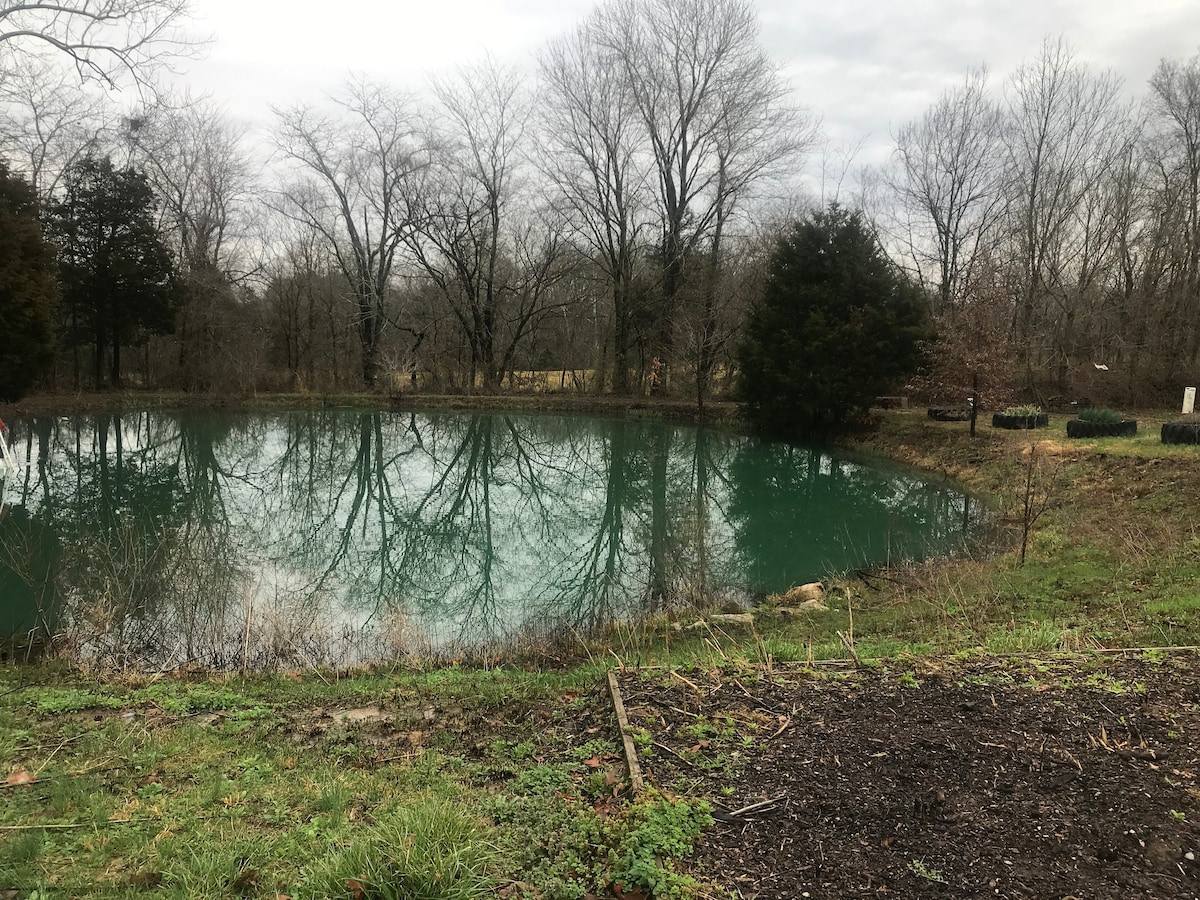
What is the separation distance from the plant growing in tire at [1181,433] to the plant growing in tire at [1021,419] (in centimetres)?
409

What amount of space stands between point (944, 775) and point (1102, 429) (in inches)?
579

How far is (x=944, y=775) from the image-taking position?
124 inches

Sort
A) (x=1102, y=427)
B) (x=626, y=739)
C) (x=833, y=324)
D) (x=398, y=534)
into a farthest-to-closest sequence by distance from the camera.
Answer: (x=833, y=324) < (x=1102, y=427) < (x=398, y=534) < (x=626, y=739)

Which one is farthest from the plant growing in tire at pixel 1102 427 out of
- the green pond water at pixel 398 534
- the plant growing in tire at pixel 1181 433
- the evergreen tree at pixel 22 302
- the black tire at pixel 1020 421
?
the evergreen tree at pixel 22 302

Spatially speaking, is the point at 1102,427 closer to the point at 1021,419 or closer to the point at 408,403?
the point at 1021,419

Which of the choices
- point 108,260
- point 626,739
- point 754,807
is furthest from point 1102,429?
point 108,260

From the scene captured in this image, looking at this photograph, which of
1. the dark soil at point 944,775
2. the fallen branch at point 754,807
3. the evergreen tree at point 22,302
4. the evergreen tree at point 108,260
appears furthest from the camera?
the evergreen tree at point 108,260

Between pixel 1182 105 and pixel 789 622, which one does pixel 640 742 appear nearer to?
pixel 789 622

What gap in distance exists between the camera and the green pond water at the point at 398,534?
7.22 metres

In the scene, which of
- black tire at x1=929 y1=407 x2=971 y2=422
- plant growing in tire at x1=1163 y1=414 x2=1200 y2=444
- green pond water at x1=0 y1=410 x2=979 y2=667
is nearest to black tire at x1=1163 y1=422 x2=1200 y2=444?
plant growing in tire at x1=1163 y1=414 x2=1200 y2=444

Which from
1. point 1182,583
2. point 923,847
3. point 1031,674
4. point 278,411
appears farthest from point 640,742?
point 278,411

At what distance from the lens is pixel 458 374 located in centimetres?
3366

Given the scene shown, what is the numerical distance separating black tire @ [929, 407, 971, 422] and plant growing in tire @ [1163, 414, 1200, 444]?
6424 mm

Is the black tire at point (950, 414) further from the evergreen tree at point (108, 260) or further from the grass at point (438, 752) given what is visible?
the evergreen tree at point (108, 260)
